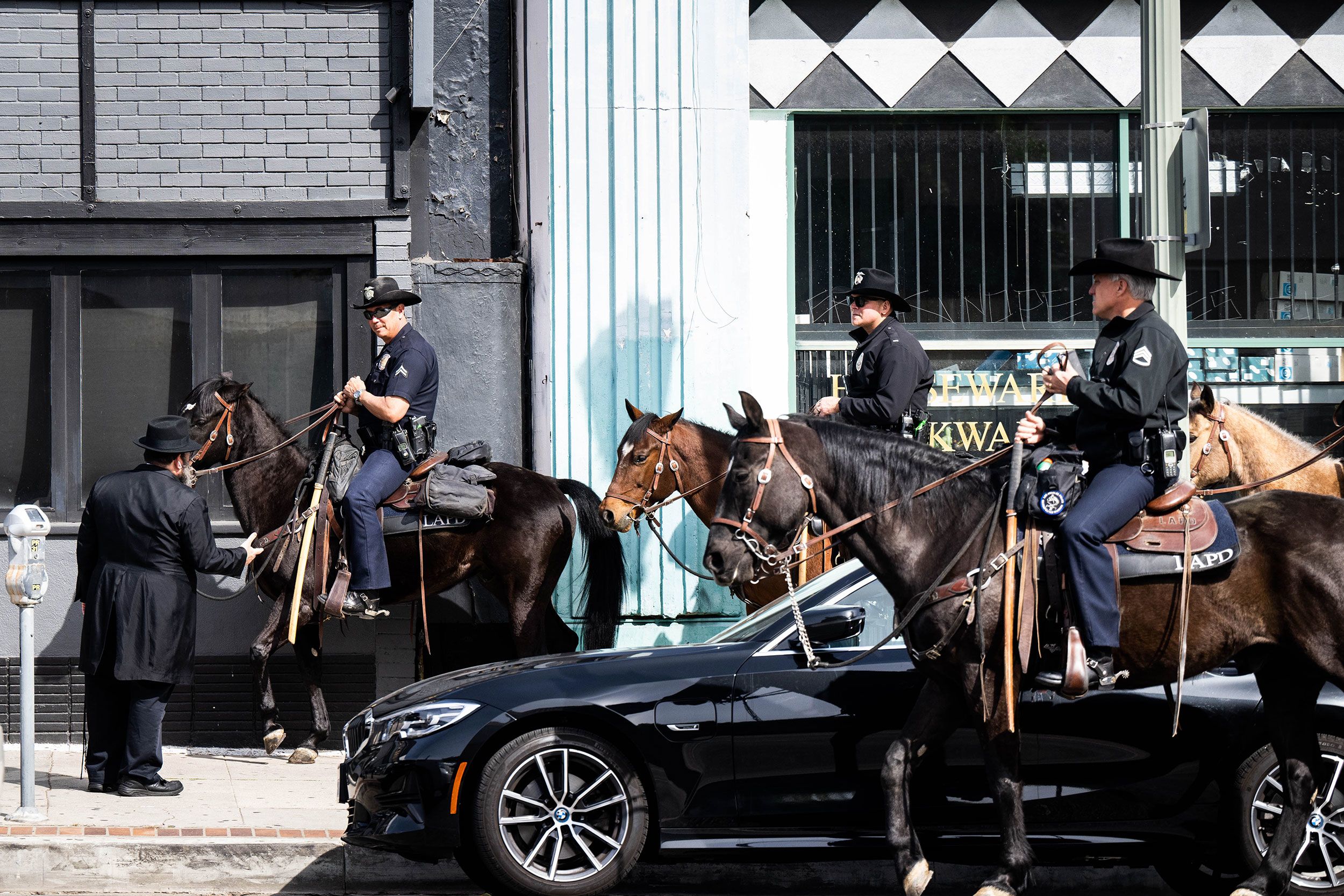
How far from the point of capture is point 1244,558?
638 cm

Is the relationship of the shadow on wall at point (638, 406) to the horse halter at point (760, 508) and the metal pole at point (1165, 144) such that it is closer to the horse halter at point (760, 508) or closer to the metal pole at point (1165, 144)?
the metal pole at point (1165, 144)

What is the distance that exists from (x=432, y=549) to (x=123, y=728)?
2.15m

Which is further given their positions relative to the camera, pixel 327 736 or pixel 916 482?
pixel 327 736

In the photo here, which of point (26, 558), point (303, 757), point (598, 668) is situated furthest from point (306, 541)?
point (598, 668)

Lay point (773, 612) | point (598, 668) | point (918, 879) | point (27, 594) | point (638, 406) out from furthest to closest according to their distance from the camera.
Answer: point (638, 406)
point (27, 594)
point (773, 612)
point (598, 668)
point (918, 879)

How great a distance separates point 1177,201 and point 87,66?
7546mm

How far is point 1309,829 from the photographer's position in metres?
6.73

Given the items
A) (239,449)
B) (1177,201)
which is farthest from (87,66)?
(1177,201)

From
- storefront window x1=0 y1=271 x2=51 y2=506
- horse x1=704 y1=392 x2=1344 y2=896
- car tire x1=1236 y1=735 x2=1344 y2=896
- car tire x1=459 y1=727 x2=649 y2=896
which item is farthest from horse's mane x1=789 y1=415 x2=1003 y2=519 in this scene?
storefront window x1=0 y1=271 x2=51 y2=506

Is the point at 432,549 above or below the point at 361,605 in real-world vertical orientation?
above

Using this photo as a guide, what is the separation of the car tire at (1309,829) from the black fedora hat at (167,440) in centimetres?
594

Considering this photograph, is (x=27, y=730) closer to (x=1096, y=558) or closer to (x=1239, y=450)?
(x=1096, y=558)

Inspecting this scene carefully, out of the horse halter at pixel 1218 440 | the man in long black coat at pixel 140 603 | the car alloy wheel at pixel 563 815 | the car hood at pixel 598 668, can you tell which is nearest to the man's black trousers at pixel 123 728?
the man in long black coat at pixel 140 603

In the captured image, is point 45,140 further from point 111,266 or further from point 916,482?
point 916,482
